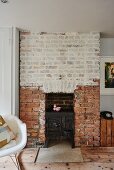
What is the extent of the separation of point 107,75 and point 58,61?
114 centimetres

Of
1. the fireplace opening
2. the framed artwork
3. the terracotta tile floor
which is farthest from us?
the framed artwork

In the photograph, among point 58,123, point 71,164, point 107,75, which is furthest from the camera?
point 107,75

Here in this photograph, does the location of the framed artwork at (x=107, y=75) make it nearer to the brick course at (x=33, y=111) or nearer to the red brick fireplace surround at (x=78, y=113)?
the red brick fireplace surround at (x=78, y=113)

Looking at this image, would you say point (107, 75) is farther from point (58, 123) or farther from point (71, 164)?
point (71, 164)

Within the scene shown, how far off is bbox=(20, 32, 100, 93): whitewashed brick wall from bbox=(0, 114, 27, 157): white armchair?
1033 mm

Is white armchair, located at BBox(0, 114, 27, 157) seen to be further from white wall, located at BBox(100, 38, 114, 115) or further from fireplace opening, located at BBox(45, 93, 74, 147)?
white wall, located at BBox(100, 38, 114, 115)

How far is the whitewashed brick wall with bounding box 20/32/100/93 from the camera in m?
4.15

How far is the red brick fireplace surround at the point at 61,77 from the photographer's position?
4.15 metres

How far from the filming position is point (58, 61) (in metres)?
4.18

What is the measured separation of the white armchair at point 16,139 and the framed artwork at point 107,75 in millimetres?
2061

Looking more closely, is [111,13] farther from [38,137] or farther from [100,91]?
[38,137]

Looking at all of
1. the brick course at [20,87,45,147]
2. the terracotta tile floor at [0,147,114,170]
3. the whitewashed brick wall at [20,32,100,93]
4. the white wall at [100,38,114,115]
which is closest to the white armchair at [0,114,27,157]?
the terracotta tile floor at [0,147,114,170]

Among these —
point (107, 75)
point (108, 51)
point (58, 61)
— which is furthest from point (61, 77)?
point (108, 51)

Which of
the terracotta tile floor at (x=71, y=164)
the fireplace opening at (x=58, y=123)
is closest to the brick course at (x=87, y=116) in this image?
the fireplace opening at (x=58, y=123)
